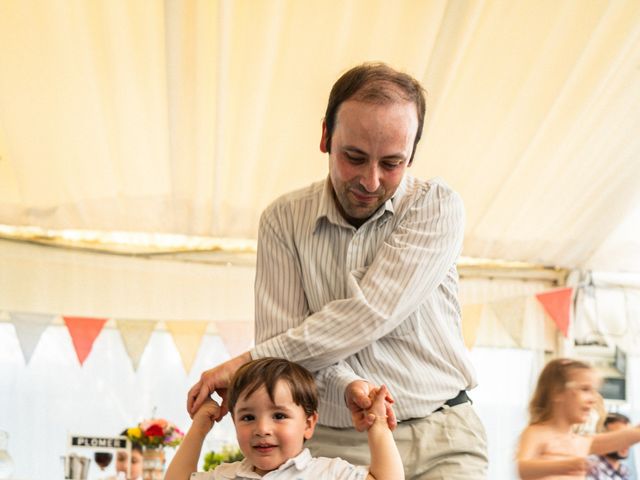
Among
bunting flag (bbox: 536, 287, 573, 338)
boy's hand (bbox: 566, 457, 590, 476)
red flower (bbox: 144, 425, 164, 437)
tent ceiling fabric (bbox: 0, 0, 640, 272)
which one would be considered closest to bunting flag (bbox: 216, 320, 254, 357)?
tent ceiling fabric (bbox: 0, 0, 640, 272)

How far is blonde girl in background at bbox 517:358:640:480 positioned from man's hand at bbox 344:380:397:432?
7.69 feet

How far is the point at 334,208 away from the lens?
189 centimetres

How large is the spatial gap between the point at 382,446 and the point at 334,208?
19.1 inches

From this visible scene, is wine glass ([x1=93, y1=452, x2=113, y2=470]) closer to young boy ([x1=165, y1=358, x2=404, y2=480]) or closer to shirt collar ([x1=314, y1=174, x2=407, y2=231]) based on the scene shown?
young boy ([x1=165, y1=358, x2=404, y2=480])

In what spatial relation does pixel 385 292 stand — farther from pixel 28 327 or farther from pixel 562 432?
pixel 28 327

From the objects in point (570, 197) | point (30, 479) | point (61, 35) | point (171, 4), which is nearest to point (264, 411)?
point (171, 4)

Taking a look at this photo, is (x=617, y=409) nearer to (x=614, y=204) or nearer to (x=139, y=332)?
(x=614, y=204)

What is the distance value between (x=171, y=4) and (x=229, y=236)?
8.28 feet

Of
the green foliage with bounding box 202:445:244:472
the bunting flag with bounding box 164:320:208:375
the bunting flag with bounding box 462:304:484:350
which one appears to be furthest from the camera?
the bunting flag with bounding box 462:304:484:350

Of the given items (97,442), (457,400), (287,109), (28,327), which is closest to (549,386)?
(287,109)

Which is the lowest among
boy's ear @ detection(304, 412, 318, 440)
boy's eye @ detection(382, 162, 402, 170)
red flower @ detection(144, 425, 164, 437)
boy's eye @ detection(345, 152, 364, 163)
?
boy's ear @ detection(304, 412, 318, 440)

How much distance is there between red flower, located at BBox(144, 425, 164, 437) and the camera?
5.54 meters

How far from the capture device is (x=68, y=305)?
6090mm

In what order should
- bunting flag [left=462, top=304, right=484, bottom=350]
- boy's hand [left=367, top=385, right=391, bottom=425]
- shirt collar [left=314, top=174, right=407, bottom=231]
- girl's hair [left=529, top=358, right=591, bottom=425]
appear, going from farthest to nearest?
bunting flag [left=462, top=304, right=484, bottom=350] → girl's hair [left=529, top=358, right=591, bottom=425] → shirt collar [left=314, top=174, right=407, bottom=231] → boy's hand [left=367, top=385, right=391, bottom=425]
